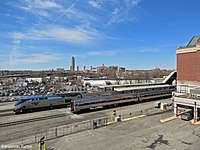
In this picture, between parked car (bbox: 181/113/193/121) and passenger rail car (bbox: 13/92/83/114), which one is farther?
passenger rail car (bbox: 13/92/83/114)

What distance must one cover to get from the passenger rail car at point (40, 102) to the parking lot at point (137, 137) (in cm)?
1641

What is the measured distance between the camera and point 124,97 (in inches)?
1839

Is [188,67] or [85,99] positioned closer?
[85,99]

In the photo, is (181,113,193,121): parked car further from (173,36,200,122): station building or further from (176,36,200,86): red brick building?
(176,36,200,86): red brick building

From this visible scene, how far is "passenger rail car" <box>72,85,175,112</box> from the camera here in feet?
128

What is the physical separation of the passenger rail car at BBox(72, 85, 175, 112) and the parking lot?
12.0m

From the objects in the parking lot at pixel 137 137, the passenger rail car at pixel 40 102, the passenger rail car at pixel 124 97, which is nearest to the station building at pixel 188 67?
the passenger rail car at pixel 124 97

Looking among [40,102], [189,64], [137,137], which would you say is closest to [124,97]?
[40,102]

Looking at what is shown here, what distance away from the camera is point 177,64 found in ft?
187

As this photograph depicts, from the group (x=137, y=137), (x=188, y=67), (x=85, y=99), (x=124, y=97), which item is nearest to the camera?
(x=137, y=137)

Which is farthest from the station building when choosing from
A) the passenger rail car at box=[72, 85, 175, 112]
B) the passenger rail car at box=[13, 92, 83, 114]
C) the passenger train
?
the passenger rail car at box=[13, 92, 83, 114]

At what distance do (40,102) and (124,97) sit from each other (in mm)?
20060

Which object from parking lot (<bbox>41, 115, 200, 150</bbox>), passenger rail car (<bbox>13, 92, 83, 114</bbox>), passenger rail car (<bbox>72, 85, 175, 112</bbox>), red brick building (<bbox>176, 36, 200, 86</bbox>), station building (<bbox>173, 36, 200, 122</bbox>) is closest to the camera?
parking lot (<bbox>41, 115, 200, 150</bbox>)

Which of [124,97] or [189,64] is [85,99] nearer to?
[124,97]
